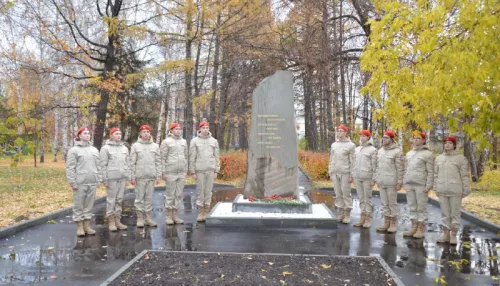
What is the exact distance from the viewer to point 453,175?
6.41m

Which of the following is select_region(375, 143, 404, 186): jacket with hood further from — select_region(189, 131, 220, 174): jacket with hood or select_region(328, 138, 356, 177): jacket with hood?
select_region(189, 131, 220, 174): jacket with hood

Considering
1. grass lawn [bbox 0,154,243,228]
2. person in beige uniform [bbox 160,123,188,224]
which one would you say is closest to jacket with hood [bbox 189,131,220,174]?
person in beige uniform [bbox 160,123,188,224]

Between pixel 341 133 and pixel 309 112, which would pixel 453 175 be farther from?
pixel 309 112

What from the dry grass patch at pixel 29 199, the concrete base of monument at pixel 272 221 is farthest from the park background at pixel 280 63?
the concrete base of monument at pixel 272 221

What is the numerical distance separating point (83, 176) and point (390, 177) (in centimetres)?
540

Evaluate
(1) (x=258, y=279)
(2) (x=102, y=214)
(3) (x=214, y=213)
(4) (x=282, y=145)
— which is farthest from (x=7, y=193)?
(1) (x=258, y=279)

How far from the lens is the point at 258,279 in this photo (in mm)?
4488

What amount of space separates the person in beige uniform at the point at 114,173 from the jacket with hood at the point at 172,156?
764mm

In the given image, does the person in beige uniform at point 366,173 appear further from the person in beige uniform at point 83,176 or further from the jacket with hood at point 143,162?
the person in beige uniform at point 83,176

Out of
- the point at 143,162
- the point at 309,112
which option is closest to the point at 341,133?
the point at 143,162

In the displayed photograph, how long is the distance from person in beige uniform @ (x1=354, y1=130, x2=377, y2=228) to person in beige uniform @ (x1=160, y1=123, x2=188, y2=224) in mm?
3482

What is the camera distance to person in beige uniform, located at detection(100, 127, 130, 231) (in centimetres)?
720

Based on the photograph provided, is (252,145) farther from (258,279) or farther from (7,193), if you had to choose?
(7,193)

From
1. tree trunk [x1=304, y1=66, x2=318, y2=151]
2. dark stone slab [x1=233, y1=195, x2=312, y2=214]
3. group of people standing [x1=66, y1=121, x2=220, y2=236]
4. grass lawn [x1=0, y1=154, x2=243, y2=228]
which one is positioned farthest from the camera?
tree trunk [x1=304, y1=66, x2=318, y2=151]
